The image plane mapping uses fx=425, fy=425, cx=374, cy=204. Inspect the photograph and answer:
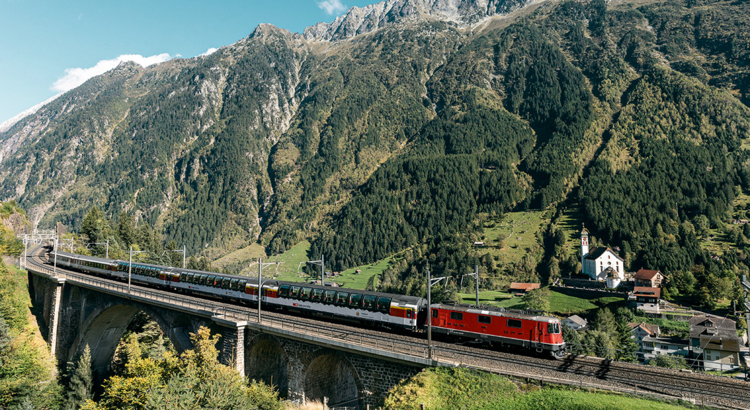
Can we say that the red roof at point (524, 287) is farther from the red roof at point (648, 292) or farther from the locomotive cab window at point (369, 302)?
the locomotive cab window at point (369, 302)

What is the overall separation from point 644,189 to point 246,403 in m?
189

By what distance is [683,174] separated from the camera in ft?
567

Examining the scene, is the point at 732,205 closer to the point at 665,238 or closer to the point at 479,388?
the point at 665,238

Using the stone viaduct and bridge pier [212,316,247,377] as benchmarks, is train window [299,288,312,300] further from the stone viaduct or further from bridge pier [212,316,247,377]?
bridge pier [212,316,247,377]

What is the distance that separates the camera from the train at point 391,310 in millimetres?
29812

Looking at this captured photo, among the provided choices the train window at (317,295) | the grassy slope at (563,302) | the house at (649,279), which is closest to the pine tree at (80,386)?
the train window at (317,295)

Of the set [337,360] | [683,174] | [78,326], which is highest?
[683,174]

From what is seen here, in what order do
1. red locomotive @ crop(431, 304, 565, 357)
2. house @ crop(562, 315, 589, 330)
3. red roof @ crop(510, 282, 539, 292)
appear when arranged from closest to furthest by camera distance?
red locomotive @ crop(431, 304, 565, 357) → house @ crop(562, 315, 589, 330) → red roof @ crop(510, 282, 539, 292)

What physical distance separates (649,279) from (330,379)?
385ft

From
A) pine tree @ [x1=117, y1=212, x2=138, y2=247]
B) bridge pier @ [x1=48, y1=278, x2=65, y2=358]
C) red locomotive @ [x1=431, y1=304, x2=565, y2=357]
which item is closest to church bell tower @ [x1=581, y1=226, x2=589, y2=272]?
red locomotive @ [x1=431, y1=304, x2=565, y2=357]

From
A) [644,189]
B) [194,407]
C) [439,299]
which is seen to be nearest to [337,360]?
[194,407]

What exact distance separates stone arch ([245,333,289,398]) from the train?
4620mm

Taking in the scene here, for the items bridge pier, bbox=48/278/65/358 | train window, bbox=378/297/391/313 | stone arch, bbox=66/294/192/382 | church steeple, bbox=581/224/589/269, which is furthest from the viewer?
church steeple, bbox=581/224/589/269

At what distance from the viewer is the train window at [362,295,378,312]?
118 feet
